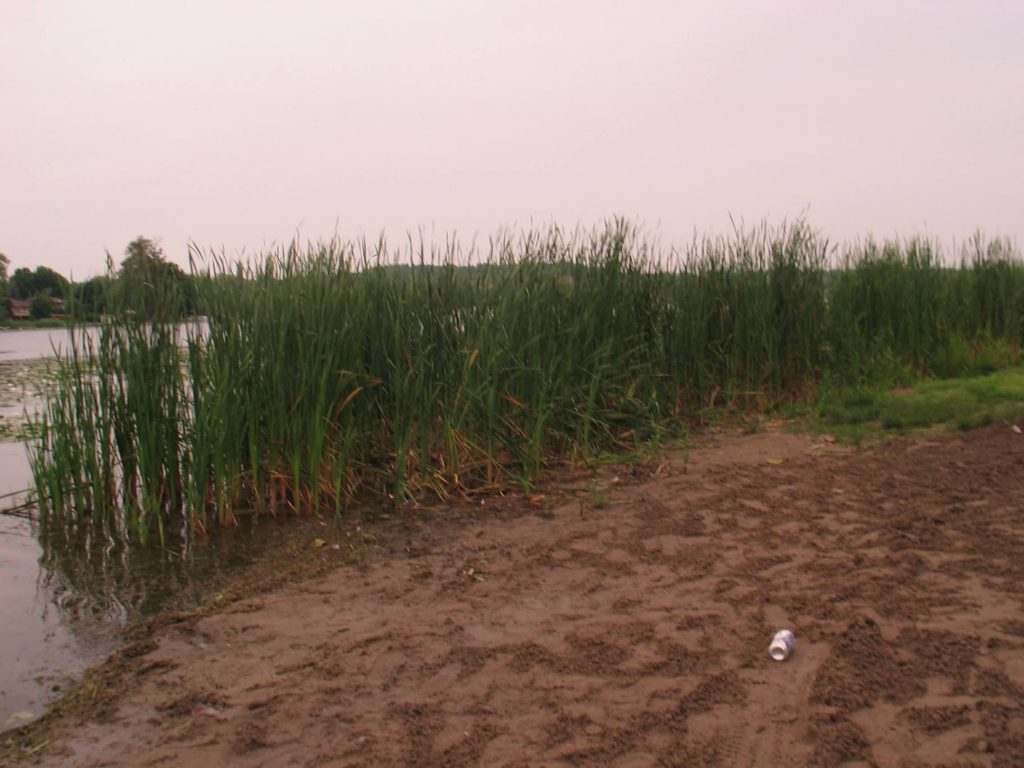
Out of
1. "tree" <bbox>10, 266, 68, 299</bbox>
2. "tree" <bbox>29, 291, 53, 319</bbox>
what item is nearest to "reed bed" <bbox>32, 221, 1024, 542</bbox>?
"tree" <bbox>29, 291, 53, 319</bbox>

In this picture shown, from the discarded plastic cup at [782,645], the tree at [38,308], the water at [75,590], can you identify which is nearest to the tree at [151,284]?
the water at [75,590]

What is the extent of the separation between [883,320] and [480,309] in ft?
18.5

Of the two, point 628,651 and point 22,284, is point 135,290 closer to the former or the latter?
point 628,651

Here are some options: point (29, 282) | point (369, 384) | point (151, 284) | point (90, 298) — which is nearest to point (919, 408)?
point (369, 384)

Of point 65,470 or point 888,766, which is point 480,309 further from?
point 888,766

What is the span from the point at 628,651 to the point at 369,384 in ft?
9.49

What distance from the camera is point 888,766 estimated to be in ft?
A: 7.22

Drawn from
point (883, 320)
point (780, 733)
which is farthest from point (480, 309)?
point (883, 320)

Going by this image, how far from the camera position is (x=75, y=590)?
4.17m

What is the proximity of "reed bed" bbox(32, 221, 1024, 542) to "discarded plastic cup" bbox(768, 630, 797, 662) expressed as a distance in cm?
259

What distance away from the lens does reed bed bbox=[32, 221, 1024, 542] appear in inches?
193

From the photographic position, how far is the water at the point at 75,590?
327cm

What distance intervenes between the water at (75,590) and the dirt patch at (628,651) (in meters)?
0.37

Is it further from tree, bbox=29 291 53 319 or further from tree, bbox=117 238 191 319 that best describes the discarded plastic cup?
tree, bbox=29 291 53 319
